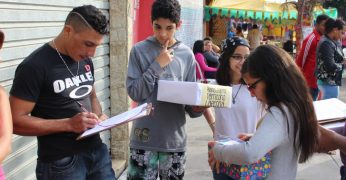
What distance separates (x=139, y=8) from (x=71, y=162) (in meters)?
5.56

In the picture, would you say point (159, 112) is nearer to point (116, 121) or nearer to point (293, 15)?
point (116, 121)

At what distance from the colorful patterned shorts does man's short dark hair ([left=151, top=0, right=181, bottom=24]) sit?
93 cm

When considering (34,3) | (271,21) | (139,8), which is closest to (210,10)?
(271,21)

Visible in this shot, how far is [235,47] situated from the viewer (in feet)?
10.7

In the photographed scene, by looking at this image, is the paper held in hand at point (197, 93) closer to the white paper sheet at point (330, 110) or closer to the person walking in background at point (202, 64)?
the white paper sheet at point (330, 110)

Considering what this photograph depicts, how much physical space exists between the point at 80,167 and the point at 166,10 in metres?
1.22

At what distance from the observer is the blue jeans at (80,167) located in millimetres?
2648

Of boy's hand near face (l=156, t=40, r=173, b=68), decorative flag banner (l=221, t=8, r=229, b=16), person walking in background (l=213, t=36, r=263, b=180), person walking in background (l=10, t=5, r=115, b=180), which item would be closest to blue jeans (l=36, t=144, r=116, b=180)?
person walking in background (l=10, t=5, r=115, b=180)

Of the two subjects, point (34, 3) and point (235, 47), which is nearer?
point (235, 47)

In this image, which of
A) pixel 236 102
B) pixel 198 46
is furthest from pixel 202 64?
pixel 236 102

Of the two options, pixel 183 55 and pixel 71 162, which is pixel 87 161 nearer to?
pixel 71 162

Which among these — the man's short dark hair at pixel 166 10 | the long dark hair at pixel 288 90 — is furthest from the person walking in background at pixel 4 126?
the man's short dark hair at pixel 166 10

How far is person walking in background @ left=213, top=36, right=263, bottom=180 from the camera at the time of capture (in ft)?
10.5

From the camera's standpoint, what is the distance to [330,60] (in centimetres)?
689
